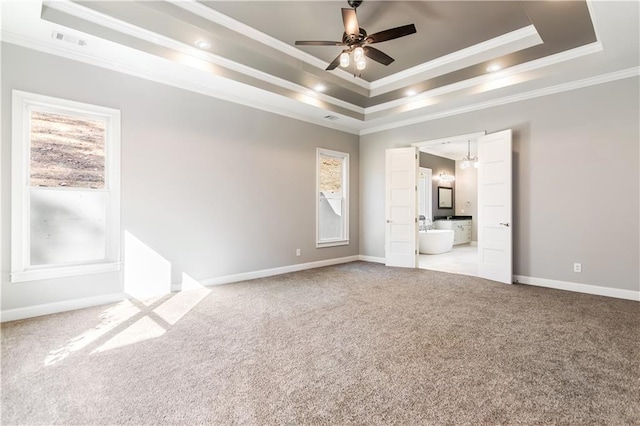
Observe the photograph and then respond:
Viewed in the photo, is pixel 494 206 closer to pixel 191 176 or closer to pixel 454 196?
pixel 191 176

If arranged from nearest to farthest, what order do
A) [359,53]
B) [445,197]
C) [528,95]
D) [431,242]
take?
[359,53]
[528,95]
[431,242]
[445,197]

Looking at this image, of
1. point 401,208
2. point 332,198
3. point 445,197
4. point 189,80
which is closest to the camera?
point 189,80

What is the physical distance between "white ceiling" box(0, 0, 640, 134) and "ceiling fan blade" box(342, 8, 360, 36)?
1.64 feet

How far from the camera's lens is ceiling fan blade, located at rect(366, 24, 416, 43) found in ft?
9.83

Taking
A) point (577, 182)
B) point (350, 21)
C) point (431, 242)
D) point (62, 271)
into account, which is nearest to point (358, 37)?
point (350, 21)

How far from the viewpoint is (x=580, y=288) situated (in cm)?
424

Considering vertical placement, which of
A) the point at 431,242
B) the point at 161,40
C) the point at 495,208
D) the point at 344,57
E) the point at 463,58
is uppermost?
the point at 463,58

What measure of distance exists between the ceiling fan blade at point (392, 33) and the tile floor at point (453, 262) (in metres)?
4.16

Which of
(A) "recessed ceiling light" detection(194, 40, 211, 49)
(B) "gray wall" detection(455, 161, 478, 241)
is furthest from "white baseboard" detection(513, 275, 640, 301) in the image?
(B) "gray wall" detection(455, 161, 478, 241)

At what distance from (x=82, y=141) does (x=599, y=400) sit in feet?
17.0

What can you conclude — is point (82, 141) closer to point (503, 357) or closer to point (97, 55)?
point (97, 55)

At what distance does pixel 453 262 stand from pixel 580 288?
8.43 feet

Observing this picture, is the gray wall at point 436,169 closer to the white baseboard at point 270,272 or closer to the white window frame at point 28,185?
the white baseboard at point 270,272

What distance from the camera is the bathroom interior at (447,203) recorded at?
809 centimetres
